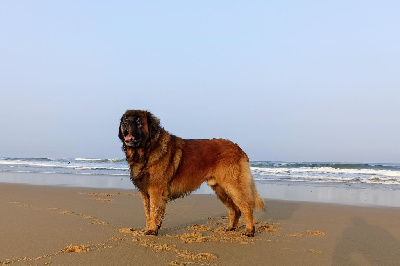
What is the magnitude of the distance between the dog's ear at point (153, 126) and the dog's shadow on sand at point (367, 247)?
3.03 meters

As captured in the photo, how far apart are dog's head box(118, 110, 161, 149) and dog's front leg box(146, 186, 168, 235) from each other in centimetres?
70

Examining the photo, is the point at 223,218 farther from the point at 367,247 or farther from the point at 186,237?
the point at 367,247

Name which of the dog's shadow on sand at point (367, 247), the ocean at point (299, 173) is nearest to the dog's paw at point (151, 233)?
the dog's shadow on sand at point (367, 247)

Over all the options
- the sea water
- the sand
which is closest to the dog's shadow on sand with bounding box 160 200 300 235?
the sand

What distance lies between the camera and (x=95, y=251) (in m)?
4.30

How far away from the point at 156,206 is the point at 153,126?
122 cm

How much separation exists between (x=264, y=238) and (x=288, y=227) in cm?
118

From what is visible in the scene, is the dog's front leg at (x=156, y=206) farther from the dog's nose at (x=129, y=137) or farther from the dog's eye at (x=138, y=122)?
the dog's eye at (x=138, y=122)

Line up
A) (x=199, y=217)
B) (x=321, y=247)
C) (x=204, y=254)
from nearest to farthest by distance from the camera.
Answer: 1. (x=204, y=254)
2. (x=321, y=247)
3. (x=199, y=217)

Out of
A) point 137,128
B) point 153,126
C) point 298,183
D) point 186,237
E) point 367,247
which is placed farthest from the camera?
point 298,183

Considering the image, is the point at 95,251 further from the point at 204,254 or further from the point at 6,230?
the point at 6,230

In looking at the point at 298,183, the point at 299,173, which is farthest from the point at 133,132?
the point at 299,173

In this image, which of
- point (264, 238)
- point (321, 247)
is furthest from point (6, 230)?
point (321, 247)

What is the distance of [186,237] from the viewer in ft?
17.5
